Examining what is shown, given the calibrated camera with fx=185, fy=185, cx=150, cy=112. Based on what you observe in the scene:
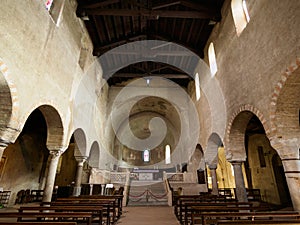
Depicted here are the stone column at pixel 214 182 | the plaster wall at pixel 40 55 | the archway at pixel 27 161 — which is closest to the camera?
the plaster wall at pixel 40 55

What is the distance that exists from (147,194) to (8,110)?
831cm

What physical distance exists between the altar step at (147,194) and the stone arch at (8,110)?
6902mm

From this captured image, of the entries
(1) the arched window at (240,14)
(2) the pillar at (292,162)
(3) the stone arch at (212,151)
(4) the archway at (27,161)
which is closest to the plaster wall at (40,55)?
(4) the archway at (27,161)

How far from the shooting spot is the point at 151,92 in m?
17.3

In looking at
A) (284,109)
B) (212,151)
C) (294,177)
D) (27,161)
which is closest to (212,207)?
(294,177)

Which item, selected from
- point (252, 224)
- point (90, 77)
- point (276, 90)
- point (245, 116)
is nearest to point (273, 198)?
point (245, 116)

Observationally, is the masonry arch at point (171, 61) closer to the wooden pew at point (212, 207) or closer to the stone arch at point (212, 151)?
the stone arch at point (212, 151)

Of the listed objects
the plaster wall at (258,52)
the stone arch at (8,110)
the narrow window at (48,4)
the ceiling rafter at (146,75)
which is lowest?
the stone arch at (8,110)

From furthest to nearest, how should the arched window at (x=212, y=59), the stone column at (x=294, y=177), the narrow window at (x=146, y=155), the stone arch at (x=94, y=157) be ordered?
the narrow window at (x=146, y=155) → the stone arch at (x=94, y=157) → the arched window at (x=212, y=59) → the stone column at (x=294, y=177)

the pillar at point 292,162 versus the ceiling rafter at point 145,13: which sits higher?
the ceiling rafter at point 145,13

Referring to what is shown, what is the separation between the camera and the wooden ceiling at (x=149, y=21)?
9.45 metres

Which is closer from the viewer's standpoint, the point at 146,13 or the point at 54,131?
the point at 54,131

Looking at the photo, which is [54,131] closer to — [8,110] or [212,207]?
[8,110]

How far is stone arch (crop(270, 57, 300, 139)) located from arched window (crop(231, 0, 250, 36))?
3283 mm
